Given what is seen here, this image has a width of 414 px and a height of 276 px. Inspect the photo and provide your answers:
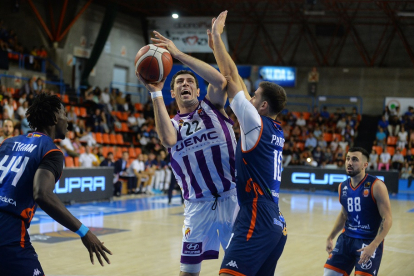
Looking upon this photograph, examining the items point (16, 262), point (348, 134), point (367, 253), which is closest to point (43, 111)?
point (16, 262)

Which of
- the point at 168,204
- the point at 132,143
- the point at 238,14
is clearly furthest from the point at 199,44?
the point at 168,204

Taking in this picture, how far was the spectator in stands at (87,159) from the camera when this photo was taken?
16.0 meters

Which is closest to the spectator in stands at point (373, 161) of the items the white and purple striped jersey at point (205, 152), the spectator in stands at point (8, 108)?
the spectator in stands at point (8, 108)

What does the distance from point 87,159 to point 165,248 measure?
7.92 meters

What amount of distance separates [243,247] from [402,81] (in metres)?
26.3

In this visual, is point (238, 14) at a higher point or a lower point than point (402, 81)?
higher

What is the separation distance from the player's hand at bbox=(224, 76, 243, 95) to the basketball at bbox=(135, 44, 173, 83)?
65 cm

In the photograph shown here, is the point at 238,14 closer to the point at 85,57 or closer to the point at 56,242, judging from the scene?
the point at 85,57

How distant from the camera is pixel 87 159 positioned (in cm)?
1612

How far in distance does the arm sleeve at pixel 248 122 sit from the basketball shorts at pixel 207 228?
3.55ft

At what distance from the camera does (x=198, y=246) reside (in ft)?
15.2

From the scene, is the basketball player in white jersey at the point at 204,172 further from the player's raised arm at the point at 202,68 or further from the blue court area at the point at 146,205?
the blue court area at the point at 146,205

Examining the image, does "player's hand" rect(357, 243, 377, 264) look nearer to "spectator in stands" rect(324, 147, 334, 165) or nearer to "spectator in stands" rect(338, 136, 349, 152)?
"spectator in stands" rect(324, 147, 334, 165)

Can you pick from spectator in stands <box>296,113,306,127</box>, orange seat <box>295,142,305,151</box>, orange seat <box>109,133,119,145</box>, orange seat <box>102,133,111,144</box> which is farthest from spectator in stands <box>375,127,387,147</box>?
orange seat <box>102,133,111,144</box>
